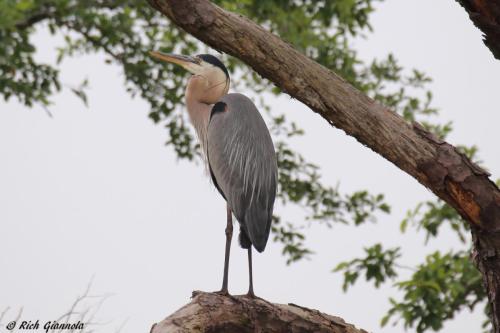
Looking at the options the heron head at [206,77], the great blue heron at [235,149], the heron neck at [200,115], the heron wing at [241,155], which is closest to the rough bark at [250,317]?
the great blue heron at [235,149]

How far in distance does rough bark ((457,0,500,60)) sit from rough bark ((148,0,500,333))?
0.45m

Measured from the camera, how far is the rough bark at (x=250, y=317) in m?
3.02

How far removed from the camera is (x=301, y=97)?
3.01 metres

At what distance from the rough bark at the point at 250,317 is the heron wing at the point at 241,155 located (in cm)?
70

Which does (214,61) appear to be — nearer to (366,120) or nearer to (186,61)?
(186,61)

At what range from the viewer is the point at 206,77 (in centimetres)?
436

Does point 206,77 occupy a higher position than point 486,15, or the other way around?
point 206,77

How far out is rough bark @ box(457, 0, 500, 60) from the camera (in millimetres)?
2891

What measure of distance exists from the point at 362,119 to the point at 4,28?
314 centimetres

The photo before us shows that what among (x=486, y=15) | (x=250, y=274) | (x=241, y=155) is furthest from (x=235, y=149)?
(x=486, y=15)

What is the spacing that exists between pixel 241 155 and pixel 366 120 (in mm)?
1181

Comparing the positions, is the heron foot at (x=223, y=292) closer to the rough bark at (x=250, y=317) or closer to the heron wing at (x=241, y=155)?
the rough bark at (x=250, y=317)

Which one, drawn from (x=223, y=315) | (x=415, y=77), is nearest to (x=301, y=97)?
(x=223, y=315)

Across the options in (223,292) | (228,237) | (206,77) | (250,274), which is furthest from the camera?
(206,77)
